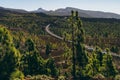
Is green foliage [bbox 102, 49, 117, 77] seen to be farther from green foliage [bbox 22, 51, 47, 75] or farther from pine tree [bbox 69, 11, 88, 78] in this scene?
green foliage [bbox 22, 51, 47, 75]

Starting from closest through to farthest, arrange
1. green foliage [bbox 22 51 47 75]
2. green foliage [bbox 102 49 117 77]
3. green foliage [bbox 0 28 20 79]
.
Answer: green foliage [bbox 0 28 20 79] < green foliage [bbox 22 51 47 75] < green foliage [bbox 102 49 117 77]

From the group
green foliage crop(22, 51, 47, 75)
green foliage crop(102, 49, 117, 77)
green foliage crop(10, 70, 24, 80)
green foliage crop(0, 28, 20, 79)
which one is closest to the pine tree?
green foliage crop(102, 49, 117, 77)

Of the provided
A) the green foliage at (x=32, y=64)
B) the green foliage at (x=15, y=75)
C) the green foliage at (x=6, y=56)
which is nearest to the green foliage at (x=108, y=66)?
the green foliage at (x=32, y=64)

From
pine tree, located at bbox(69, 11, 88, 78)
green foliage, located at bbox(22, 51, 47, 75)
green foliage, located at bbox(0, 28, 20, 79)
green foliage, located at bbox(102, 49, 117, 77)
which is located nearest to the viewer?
green foliage, located at bbox(0, 28, 20, 79)

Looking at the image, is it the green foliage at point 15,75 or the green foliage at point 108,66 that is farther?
the green foliage at point 108,66

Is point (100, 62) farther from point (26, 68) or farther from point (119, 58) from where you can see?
point (119, 58)

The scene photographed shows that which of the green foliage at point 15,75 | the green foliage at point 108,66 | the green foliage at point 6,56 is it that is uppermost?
the green foliage at point 6,56

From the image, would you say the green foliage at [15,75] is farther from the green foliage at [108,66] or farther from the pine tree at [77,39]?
the green foliage at [108,66]

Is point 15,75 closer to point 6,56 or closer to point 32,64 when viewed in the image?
point 6,56

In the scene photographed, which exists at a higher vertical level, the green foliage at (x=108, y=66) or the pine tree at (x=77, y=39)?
the pine tree at (x=77, y=39)

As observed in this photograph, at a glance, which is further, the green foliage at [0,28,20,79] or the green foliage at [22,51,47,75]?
the green foliage at [22,51,47,75]

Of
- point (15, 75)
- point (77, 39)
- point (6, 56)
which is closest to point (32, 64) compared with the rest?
point (77, 39)
